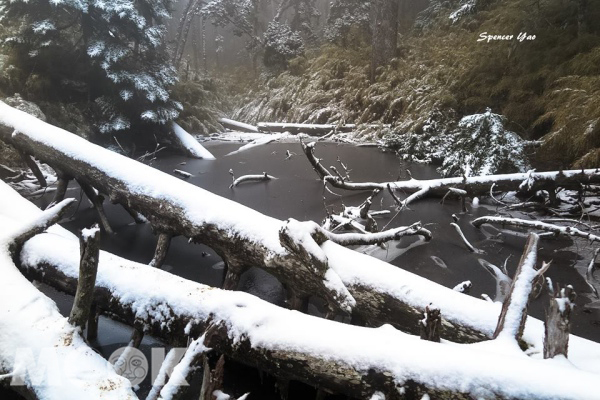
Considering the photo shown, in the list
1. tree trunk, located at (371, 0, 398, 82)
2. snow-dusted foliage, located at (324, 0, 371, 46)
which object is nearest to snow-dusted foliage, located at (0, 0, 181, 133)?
snow-dusted foliage, located at (324, 0, 371, 46)

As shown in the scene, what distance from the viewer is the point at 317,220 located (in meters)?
4.15

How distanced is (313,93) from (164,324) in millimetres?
9083

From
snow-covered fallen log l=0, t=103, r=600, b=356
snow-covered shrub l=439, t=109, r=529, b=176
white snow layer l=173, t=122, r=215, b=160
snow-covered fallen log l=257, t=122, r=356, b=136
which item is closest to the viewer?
snow-covered fallen log l=0, t=103, r=600, b=356

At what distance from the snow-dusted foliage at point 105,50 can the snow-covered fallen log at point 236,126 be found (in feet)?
9.19

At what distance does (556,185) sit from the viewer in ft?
13.1

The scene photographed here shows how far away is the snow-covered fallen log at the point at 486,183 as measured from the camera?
3910 millimetres

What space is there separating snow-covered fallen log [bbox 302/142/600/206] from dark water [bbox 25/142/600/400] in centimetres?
21

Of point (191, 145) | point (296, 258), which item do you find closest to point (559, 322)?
point (296, 258)

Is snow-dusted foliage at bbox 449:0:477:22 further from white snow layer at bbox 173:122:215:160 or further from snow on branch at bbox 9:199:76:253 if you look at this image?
snow on branch at bbox 9:199:76:253

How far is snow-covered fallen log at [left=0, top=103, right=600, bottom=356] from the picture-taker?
5.93ft

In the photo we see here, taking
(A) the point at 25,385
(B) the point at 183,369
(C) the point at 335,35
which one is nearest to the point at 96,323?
(A) the point at 25,385

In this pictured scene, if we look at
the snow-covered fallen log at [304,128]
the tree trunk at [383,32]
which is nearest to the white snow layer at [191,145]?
the snow-covered fallen log at [304,128]

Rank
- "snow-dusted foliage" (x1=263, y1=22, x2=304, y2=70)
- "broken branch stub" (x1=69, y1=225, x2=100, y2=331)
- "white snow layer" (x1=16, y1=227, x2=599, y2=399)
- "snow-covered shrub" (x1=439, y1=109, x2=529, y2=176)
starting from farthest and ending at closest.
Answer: "snow-dusted foliage" (x1=263, y1=22, x2=304, y2=70) → "snow-covered shrub" (x1=439, y1=109, x2=529, y2=176) → "broken branch stub" (x1=69, y1=225, x2=100, y2=331) → "white snow layer" (x1=16, y1=227, x2=599, y2=399)

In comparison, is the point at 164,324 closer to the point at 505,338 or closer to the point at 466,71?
the point at 505,338
